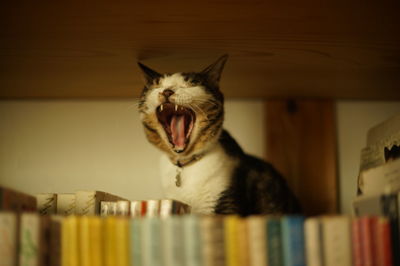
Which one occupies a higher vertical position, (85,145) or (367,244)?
(85,145)

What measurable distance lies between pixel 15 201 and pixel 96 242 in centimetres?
14

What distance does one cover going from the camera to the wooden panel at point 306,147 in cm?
109

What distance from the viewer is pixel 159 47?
0.91 meters

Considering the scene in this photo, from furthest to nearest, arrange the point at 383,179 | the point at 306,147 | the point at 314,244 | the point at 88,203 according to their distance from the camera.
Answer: the point at 306,147, the point at 88,203, the point at 383,179, the point at 314,244

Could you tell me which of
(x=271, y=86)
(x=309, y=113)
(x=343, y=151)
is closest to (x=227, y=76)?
(x=271, y=86)

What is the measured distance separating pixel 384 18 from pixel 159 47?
0.38 metres

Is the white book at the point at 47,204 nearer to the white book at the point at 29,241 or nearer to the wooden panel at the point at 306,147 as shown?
the white book at the point at 29,241

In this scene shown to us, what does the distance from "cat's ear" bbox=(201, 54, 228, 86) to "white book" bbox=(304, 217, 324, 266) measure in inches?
15.0

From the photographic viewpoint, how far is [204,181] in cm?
90

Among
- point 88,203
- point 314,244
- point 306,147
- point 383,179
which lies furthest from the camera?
point 306,147

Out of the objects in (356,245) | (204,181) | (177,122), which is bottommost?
(356,245)

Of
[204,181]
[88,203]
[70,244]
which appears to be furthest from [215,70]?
[70,244]

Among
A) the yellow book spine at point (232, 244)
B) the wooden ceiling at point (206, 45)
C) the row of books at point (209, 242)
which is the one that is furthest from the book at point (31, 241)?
the wooden ceiling at point (206, 45)

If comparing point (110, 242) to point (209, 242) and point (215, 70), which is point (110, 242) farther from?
point (215, 70)
